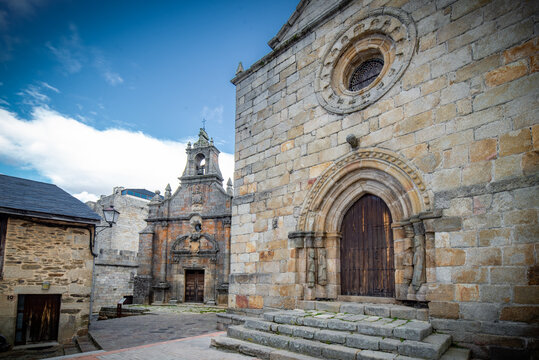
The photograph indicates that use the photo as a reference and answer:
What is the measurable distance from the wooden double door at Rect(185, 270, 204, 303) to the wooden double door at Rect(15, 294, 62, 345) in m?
11.0

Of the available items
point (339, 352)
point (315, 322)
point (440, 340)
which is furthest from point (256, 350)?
point (440, 340)

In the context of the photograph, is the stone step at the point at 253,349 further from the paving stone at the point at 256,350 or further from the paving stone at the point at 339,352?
Answer: the paving stone at the point at 339,352

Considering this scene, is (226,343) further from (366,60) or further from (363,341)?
(366,60)

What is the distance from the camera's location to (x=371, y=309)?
213 inches

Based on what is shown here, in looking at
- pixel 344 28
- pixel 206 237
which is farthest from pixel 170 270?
pixel 344 28

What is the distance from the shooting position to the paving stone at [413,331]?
13.6 feet

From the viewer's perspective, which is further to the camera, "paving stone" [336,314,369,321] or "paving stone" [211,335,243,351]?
"paving stone" [211,335,243,351]

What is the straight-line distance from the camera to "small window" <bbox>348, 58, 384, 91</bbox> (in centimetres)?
658

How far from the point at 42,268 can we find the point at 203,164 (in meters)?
13.5

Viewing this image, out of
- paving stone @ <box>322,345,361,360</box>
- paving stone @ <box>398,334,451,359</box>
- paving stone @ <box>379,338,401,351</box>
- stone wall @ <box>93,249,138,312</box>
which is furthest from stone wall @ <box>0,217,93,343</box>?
stone wall @ <box>93,249,138,312</box>

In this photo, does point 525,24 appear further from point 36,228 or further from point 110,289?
point 110,289

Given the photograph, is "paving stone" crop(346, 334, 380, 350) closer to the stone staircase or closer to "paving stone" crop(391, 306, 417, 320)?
the stone staircase

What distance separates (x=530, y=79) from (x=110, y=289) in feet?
74.1

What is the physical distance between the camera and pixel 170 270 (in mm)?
19344
